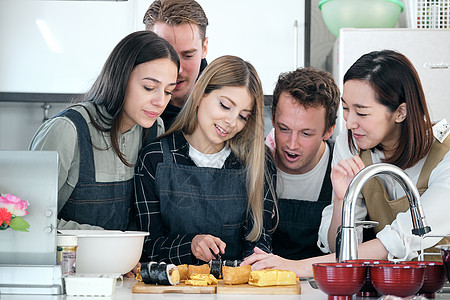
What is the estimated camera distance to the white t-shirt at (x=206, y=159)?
1771mm

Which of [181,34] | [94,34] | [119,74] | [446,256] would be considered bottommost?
[446,256]

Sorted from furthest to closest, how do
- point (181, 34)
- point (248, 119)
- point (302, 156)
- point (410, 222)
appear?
point (181, 34), point (302, 156), point (248, 119), point (410, 222)

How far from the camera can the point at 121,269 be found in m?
1.28

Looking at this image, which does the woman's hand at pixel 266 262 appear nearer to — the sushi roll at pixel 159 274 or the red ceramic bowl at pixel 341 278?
the sushi roll at pixel 159 274

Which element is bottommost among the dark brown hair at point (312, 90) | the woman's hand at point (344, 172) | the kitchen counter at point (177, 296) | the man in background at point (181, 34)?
the kitchen counter at point (177, 296)

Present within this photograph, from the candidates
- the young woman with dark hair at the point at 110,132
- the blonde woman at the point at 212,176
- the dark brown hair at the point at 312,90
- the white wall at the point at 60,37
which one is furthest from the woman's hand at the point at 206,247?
the white wall at the point at 60,37

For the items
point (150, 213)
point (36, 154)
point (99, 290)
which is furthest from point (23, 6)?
point (99, 290)

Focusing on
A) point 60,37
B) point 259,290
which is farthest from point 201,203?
point 60,37

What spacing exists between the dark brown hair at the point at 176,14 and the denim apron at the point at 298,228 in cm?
72

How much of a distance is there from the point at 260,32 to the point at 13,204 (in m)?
1.92

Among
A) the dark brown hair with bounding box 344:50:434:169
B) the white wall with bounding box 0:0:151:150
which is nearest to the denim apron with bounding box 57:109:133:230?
the dark brown hair with bounding box 344:50:434:169

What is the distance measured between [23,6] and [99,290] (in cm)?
208

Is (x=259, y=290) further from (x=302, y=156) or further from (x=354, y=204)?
(x=302, y=156)

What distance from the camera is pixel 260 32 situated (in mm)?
2848
